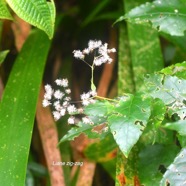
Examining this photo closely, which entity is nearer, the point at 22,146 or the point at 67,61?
the point at 22,146

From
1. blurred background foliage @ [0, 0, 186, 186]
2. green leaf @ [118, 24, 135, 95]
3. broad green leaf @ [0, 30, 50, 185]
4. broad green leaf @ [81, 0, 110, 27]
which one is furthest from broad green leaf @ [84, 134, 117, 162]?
broad green leaf @ [81, 0, 110, 27]

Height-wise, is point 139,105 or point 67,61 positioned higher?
point 67,61

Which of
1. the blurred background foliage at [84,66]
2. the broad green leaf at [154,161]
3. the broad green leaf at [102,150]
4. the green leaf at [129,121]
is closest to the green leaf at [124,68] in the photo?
the blurred background foliage at [84,66]

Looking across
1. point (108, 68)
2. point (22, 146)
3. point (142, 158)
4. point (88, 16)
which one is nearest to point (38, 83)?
point (22, 146)

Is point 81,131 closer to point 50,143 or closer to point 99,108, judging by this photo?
point 99,108

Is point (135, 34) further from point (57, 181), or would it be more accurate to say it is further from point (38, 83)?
point (57, 181)

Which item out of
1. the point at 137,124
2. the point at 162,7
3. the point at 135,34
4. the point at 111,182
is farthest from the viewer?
the point at 111,182

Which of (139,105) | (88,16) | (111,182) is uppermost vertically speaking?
(88,16)
